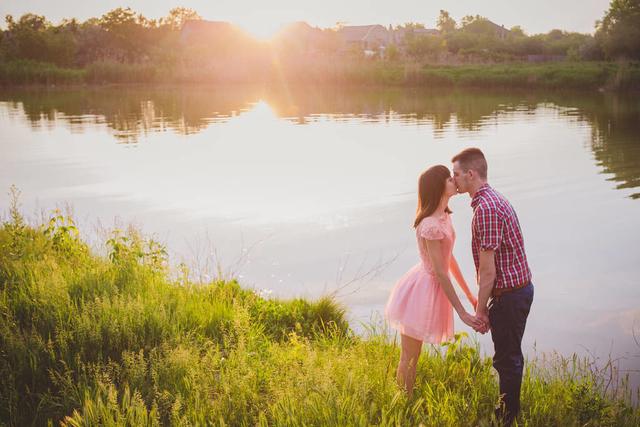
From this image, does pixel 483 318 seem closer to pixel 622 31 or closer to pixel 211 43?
pixel 622 31

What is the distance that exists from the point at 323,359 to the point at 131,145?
17942 mm

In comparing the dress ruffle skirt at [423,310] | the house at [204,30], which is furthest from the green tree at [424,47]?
the dress ruffle skirt at [423,310]

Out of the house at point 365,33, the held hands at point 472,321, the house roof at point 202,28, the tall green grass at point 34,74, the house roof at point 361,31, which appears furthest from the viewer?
the house roof at point 361,31

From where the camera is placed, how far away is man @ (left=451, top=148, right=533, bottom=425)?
401cm

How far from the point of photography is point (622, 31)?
1876 inches

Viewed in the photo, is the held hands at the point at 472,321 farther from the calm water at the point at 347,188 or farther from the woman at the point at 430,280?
the calm water at the point at 347,188

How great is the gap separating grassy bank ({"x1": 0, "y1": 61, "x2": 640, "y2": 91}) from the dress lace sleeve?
39.0m

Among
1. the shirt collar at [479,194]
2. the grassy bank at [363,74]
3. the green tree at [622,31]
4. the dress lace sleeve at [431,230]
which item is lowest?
the dress lace sleeve at [431,230]

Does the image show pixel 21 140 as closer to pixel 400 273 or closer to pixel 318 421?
pixel 400 273

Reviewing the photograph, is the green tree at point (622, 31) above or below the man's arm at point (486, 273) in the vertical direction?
above

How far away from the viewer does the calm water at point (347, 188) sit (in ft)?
27.3

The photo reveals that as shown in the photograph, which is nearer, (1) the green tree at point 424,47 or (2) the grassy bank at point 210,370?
(2) the grassy bank at point 210,370

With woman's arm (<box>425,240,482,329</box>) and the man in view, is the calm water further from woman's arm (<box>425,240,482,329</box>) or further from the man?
woman's arm (<box>425,240,482,329</box>)

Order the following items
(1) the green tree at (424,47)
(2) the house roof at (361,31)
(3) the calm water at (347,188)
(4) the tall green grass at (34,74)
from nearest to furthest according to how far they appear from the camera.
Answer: (3) the calm water at (347,188)
(4) the tall green grass at (34,74)
(1) the green tree at (424,47)
(2) the house roof at (361,31)
